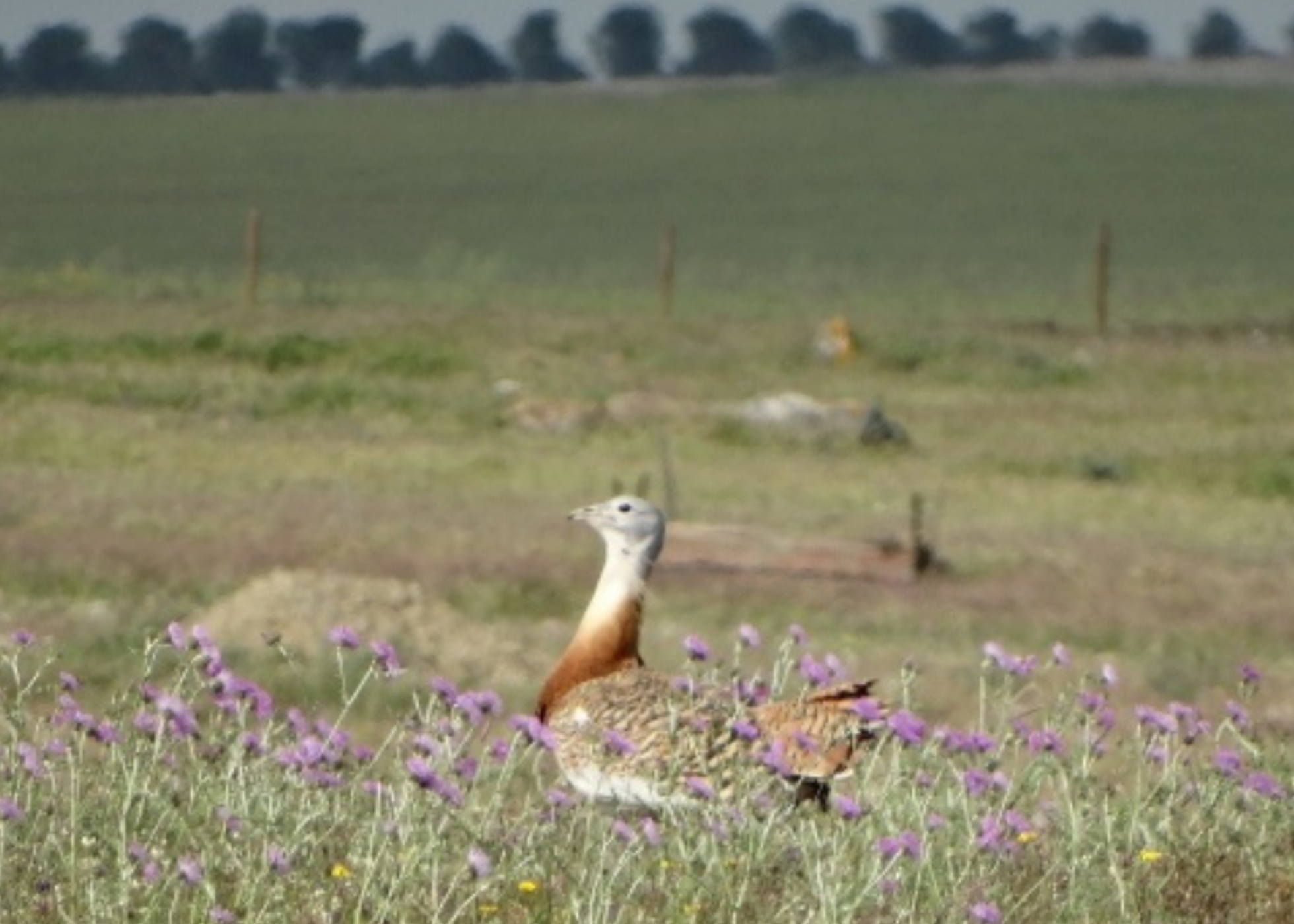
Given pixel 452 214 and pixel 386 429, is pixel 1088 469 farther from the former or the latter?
pixel 452 214

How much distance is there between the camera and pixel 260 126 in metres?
78.1

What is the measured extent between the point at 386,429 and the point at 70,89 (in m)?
38.4

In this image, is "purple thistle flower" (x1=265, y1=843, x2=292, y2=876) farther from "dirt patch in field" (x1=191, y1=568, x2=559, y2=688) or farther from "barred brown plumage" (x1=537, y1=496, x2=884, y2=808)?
"dirt patch in field" (x1=191, y1=568, x2=559, y2=688)

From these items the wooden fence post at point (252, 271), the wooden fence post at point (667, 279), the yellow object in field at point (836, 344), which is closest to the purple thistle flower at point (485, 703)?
the yellow object in field at point (836, 344)

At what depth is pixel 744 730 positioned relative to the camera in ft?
18.1

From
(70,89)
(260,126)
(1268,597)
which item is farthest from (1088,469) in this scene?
(260,126)

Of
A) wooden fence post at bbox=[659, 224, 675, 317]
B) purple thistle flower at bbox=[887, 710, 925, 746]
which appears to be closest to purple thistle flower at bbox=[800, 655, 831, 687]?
purple thistle flower at bbox=[887, 710, 925, 746]

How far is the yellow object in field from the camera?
31859 millimetres

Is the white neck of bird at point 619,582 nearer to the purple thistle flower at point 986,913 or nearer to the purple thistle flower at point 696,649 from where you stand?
the purple thistle flower at point 696,649

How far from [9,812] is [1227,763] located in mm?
2070

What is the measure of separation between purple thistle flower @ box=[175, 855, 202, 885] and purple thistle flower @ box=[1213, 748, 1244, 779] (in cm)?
177

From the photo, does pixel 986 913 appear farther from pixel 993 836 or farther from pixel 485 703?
pixel 485 703

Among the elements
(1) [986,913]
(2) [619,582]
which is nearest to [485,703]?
(1) [986,913]

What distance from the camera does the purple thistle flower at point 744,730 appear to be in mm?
5535
